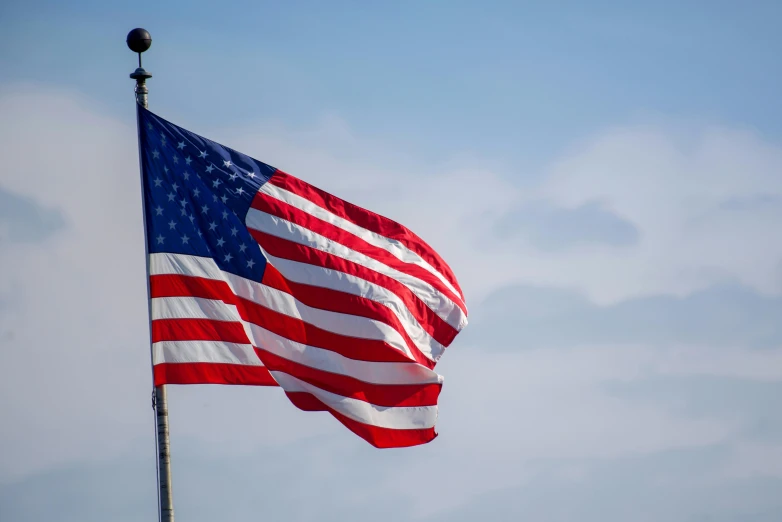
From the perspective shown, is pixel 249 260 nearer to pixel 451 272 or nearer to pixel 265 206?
pixel 265 206

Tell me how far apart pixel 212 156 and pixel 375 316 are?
14.7 ft

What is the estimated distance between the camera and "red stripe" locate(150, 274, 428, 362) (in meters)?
26.1

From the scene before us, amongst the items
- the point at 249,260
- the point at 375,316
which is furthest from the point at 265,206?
the point at 375,316

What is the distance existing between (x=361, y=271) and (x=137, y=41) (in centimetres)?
626

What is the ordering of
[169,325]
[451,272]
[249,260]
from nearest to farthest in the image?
[169,325] < [249,260] < [451,272]

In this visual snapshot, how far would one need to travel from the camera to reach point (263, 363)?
87.8ft

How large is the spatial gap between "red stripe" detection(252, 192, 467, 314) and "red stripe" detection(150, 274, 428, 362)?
1.96 metres

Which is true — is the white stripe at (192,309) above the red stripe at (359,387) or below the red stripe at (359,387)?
above

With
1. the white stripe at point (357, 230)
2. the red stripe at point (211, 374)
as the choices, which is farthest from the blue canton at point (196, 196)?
the red stripe at point (211, 374)

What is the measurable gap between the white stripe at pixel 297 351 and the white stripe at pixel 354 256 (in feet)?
5.56

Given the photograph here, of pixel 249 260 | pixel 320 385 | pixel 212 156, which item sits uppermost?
pixel 212 156

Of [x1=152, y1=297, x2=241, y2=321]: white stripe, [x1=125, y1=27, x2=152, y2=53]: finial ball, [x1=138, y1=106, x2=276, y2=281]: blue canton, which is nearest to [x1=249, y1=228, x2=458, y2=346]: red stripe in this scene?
[x1=138, y1=106, x2=276, y2=281]: blue canton

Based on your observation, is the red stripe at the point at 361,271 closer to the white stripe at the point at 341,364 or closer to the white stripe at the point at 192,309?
the white stripe at the point at 341,364

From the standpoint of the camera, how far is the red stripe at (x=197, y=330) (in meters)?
25.5
